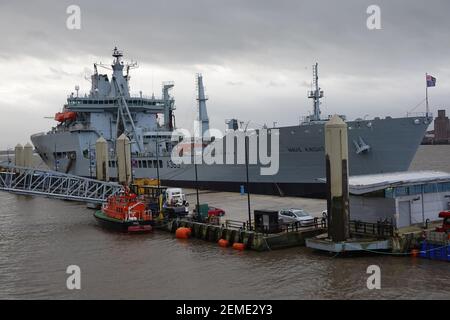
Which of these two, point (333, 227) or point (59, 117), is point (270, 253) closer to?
point (333, 227)

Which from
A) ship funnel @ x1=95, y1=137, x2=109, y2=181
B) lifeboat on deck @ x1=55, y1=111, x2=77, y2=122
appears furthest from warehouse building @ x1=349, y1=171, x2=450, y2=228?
lifeboat on deck @ x1=55, y1=111, x2=77, y2=122

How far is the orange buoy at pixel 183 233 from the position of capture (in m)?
29.4

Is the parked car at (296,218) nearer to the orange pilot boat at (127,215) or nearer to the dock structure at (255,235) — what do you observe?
the dock structure at (255,235)

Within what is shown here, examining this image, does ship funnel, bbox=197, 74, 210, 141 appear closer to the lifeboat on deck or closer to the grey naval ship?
the grey naval ship

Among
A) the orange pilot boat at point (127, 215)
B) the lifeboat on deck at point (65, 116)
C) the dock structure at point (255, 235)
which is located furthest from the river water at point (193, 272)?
the lifeboat on deck at point (65, 116)

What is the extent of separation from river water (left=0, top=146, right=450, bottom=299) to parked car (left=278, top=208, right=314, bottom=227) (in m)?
2.68

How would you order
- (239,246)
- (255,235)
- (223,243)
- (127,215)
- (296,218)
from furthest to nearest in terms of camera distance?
(127,215) → (296,218) → (223,243) → (239,246) → (255,235)

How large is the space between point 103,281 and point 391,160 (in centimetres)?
2320

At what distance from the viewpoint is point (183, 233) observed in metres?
29.4

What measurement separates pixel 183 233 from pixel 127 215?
194 inches

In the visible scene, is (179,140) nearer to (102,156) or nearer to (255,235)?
(102,156)

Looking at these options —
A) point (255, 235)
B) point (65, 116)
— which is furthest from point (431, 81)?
point (65, 116)

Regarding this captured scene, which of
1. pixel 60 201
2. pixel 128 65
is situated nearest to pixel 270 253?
pixel 60 201

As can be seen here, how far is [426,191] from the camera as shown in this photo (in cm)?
2442
